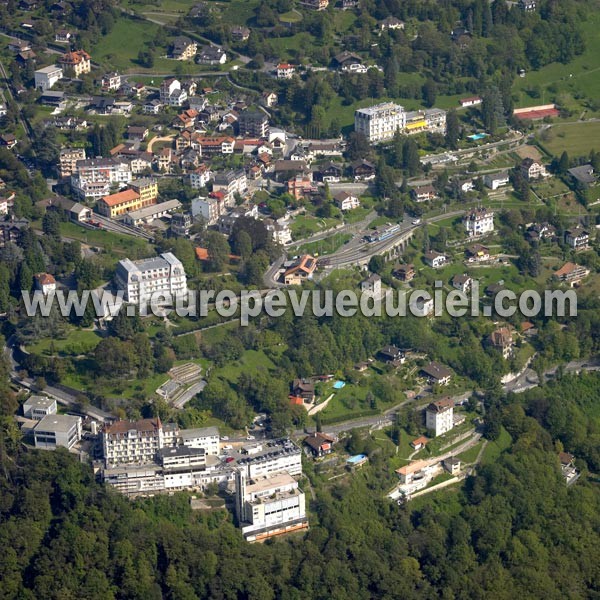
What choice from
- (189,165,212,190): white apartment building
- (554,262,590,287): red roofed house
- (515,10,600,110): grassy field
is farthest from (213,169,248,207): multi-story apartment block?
(515,10,600,110): grassy field

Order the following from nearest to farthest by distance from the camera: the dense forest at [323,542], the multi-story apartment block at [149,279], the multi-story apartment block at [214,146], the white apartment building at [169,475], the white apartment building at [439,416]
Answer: the dense forest at [323,542]
the white apartment building at [169,475]
the white apartment building at [439,416]
the multi-story apartment block at [149,279]
the multi-story apartment block at [214,146]

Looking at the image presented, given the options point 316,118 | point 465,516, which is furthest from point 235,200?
point 465,516

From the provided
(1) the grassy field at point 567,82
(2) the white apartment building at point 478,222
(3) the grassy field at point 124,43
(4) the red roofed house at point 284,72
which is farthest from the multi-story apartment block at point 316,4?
(2) the white apartment building at point 478,222

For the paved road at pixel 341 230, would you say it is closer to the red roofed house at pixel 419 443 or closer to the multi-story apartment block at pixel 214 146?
the multi-story apartment block at pixel 214 146

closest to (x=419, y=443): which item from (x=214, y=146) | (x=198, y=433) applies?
(x=198, y=433)

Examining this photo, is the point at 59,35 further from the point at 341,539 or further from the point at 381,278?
the point at 341,539

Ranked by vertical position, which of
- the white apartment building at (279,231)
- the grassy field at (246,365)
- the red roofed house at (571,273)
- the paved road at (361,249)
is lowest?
the grassy field at (246,365)

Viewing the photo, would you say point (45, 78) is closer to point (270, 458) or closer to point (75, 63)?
point (75, 63)
